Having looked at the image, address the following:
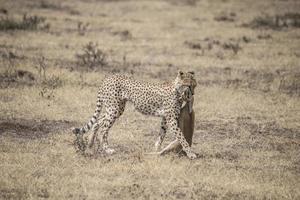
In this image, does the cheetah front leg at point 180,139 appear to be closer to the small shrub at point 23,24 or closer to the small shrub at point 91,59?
the small shrub at point 91,59

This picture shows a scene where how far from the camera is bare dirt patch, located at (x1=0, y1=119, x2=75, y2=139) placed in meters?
11.7

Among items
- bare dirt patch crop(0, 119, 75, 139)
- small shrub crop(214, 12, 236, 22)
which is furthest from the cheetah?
small shrub crop(214, 12, 236, 22)

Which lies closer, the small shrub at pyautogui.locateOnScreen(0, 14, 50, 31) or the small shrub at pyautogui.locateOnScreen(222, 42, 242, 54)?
the small shrub at pyautogui.locateOnScreen(222, 42, 242, 54)

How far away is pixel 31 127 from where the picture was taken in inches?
478

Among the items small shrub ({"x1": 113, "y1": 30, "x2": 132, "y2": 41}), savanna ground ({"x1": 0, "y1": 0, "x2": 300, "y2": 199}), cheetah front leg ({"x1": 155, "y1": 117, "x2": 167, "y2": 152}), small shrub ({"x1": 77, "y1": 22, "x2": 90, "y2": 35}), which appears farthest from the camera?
small shrub ({"x1": 77, "y1": 22, "x2": 90, "y2": 35})

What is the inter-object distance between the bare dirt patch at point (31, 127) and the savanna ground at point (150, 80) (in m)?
0.02

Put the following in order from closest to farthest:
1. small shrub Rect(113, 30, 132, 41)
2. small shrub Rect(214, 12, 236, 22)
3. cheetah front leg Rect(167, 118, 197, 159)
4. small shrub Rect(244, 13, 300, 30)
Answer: cheetah front leg Rect(167, 118, 197, 159), small shrub Rect(113, 30, 132, 41), small shrub Rect(244, 13, 300, 30), small shrub Rect(214, 12, 236, 22)

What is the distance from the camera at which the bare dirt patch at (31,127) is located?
1170cm

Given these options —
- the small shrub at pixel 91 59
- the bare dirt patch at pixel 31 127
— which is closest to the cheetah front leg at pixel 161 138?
the bare dirt patch at pixel 31 127

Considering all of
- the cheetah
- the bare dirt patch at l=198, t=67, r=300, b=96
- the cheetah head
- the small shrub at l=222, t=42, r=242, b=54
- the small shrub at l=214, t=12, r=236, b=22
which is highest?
the cheetah head

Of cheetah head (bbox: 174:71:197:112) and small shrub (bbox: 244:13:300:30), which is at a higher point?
cheetah head (bbox: 174:71:197:112)

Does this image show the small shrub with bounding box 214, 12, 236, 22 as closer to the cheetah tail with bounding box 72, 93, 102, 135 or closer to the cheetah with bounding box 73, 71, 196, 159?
the cheetah with bounding box 73, 71, 196, 159

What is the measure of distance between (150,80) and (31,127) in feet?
17.2

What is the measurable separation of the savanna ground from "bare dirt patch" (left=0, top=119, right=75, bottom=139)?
0.06 feet
